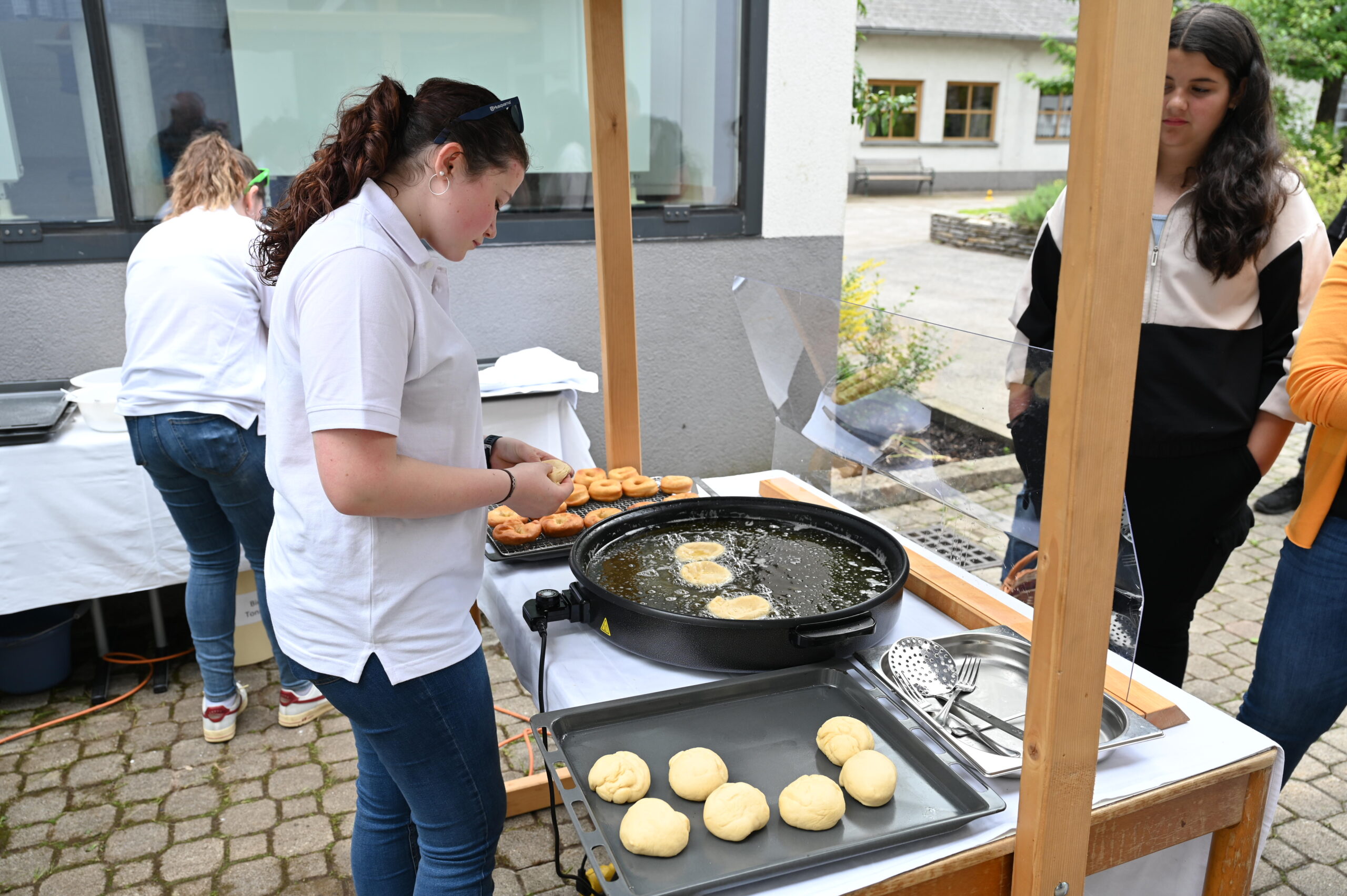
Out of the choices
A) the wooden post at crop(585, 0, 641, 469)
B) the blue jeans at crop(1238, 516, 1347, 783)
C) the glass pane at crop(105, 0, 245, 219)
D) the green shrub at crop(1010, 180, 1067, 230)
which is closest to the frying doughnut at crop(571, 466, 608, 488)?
the wooden post at crop(585, 0, 641, 469)

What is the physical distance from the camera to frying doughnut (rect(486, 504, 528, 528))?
7.84 ft

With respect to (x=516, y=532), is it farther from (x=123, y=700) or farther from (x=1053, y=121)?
(x=1053, y=121)

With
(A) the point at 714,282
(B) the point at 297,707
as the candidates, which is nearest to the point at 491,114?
(B) the point at 297,707

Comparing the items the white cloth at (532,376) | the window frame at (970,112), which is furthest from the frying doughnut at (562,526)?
the window frame at (970,112)

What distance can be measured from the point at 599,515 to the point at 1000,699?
1.14 meters

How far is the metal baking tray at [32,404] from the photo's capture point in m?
3.37

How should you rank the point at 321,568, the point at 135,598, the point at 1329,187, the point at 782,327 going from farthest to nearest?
the point at 1329,187
the point at 135,598
the point at 782,327
the point at 321,568

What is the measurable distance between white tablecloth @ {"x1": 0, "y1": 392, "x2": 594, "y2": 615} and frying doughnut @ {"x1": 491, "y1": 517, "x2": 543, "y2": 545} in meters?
1.91

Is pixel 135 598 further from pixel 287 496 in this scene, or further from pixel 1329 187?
pixel 1329 187

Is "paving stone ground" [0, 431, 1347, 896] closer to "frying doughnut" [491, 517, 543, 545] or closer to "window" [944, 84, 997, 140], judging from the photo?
"frying doughnut" [491, 517, 543, 545]

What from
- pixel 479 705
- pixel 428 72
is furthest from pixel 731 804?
pixel 428 72

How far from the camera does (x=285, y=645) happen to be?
1625mm

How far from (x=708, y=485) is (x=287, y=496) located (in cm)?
146

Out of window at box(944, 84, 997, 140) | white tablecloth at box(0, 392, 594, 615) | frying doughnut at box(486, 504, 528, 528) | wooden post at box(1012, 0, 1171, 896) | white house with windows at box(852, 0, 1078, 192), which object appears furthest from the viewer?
window at box(944, 84, 997, 140)
